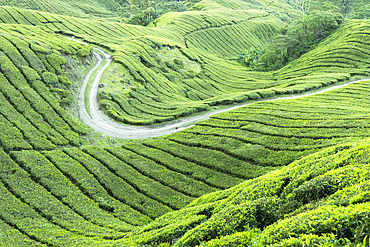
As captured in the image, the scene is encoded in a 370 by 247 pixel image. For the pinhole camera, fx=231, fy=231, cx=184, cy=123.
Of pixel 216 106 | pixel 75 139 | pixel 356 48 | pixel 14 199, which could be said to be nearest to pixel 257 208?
pixel 14 199

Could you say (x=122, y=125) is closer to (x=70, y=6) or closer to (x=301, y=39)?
(x=301, y=39)

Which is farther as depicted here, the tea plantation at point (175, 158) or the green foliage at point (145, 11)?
the green foliage at point (145, 11)

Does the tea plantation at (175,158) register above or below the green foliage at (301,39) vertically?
below

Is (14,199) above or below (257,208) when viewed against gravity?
below

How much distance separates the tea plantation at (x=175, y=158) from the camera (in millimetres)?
13086

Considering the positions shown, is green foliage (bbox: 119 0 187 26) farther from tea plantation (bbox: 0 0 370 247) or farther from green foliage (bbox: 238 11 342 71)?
green foliage (bbox: 238 11 342 71)

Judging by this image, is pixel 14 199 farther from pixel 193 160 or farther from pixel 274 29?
pixel 274 29

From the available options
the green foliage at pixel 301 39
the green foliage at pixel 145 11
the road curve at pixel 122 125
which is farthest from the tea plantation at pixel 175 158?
the green foliage at pixel 145 11

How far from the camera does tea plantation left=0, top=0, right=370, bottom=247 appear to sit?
13086mm

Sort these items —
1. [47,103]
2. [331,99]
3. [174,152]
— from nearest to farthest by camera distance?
[174,152] < [47,103] < [331,99]

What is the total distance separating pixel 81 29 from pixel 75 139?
213 feet


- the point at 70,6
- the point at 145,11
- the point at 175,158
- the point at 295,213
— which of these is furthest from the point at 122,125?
the point at 70,6

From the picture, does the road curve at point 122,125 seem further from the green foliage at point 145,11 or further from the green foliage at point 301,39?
the green foliage at point 145,11

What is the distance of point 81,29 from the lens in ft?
276
